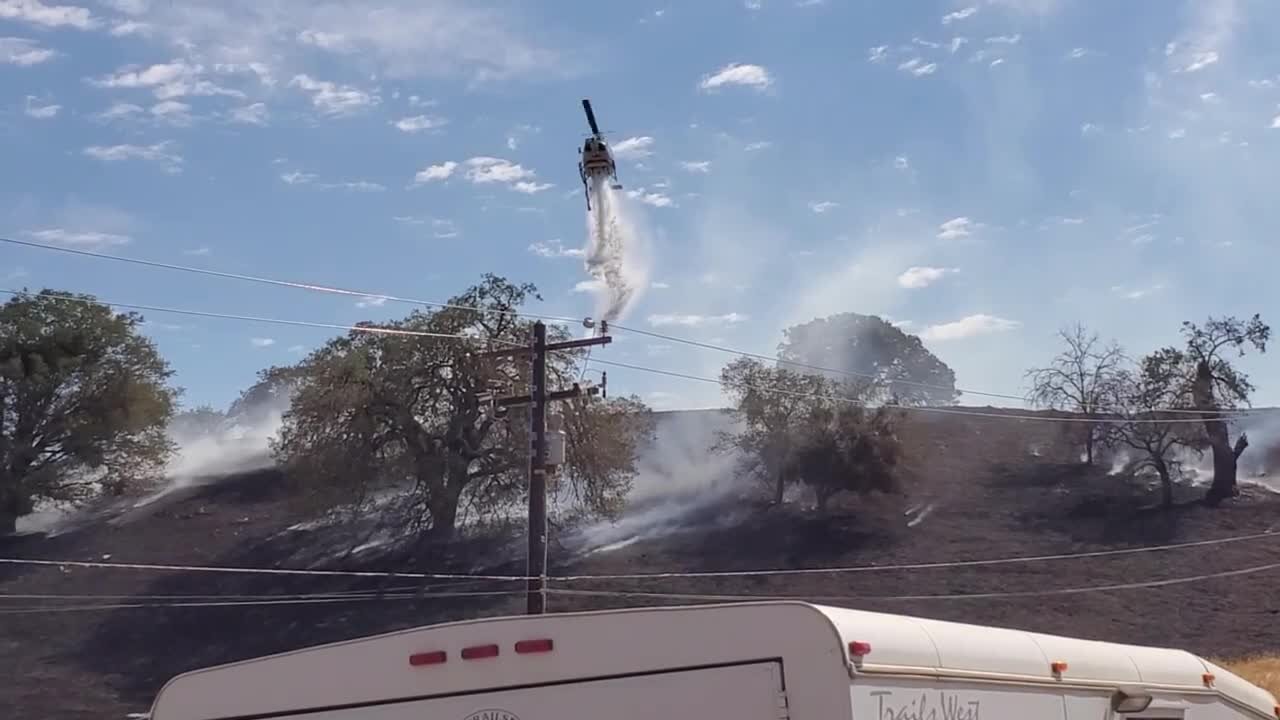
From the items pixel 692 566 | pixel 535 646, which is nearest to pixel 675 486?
pixel 692 566

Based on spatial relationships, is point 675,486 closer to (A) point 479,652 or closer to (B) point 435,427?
(B) point 435,427

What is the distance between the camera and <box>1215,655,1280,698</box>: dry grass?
2984 cm

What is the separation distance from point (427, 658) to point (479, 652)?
1.11 ft

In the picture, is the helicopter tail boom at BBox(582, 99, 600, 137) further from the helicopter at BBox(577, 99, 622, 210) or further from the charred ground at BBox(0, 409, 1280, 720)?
the charred ground at BBox(0, 409, 1280, 720)

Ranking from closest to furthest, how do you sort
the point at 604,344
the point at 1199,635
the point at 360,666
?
the point at 360,666
the point at 604,344
the point at 1199,635

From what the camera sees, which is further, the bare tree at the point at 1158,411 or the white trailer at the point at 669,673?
the bare tree at the point at 1158,411

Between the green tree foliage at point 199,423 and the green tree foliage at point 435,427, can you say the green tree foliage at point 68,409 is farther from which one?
the green tree foliage at point 199,423

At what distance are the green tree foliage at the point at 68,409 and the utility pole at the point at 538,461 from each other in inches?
1377

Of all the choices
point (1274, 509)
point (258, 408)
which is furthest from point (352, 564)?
point (258, 408)

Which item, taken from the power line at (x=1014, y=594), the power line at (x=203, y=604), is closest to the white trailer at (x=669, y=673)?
the power line at (x=1014, y=594)

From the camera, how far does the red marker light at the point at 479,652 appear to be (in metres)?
7.32

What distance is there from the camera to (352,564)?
58.2m

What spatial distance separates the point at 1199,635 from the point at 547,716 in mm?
44493

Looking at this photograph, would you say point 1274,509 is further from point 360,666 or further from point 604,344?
point 360,666
